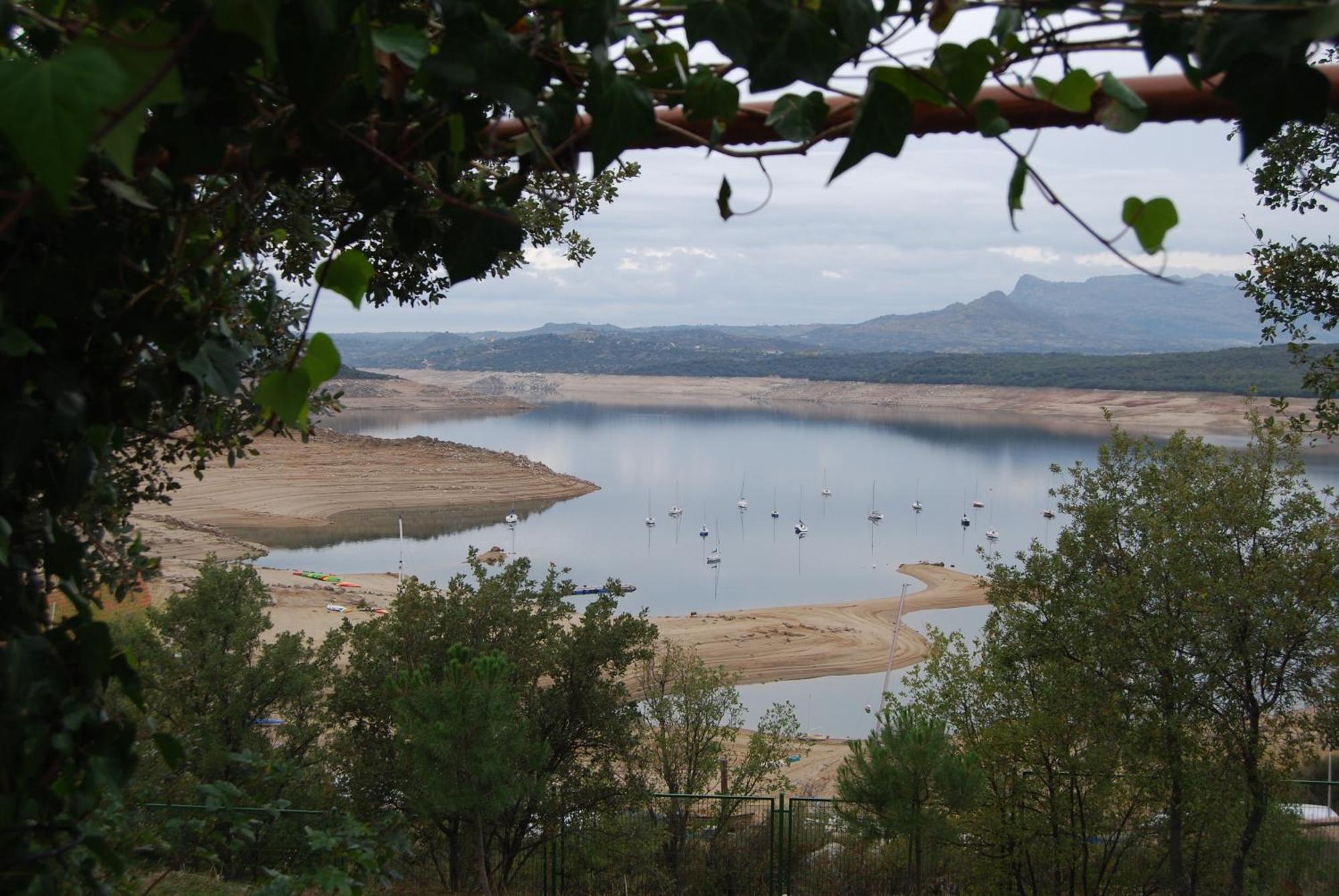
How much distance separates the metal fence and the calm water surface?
23.9 ft

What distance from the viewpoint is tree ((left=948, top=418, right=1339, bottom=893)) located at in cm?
719

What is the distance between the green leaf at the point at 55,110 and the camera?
1.61ft

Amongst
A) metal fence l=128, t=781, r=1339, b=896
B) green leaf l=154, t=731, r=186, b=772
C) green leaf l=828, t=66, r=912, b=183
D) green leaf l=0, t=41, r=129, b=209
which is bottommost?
metal fence l=128, t=781, r=1339, b=896

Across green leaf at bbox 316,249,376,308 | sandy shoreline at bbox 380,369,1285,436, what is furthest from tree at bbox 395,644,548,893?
sandy shoreline at bbox 380,369,1285,436

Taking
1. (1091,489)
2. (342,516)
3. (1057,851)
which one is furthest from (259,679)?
(342,516)

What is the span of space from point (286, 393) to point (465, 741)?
21.0ft

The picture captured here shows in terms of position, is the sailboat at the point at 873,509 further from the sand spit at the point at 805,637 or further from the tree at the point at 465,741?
the tree at the point at 465,741

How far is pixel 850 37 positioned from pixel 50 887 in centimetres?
88

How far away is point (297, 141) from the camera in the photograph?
0.81 metres

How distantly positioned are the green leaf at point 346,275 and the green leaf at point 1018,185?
18.9 inches

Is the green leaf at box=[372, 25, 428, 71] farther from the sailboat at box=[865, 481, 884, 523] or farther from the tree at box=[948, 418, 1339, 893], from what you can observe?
the sailboat at box=[865, 481, 884, 523]

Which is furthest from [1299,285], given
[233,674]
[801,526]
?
[801,526]

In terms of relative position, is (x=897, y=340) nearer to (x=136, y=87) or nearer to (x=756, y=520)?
(x=756, y=520)

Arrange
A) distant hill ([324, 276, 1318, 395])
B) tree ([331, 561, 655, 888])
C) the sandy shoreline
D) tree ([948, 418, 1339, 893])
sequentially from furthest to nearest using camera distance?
distant hill ([324, 276, 1318, 395]), the sandy shoreline, tree ([331, 561, 655, 888]), tree ([948, 418, 1339, 893])
